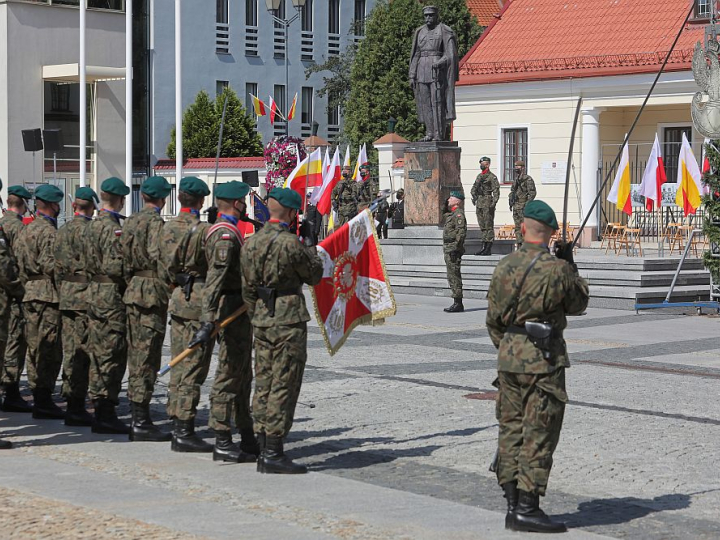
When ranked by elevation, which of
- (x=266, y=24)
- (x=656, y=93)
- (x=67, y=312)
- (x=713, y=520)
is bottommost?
(x=713, y=520)

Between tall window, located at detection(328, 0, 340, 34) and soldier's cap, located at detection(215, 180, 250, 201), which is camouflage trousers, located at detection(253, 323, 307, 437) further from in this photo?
tall window, located at detection(328, 0, 340, 34)

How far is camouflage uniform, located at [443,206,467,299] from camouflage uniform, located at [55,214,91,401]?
1038 centimetres

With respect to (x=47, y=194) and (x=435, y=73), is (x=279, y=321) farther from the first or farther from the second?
(x=435, y=73)

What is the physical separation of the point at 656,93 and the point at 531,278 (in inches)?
1087

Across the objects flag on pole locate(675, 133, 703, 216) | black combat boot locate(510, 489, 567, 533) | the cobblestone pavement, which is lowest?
the cobblestone pavement

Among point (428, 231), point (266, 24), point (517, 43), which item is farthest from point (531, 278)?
point (266, 24)

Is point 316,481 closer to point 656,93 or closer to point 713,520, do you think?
point 713,520

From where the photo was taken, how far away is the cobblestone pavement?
25.5ft

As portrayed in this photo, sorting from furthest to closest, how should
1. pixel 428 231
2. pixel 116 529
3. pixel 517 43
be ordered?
pixel 517 43 < pixel 428 231 < pixel 116 529

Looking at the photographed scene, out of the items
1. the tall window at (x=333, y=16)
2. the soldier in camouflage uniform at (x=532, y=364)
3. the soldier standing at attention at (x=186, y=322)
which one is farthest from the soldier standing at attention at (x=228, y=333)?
the tall window at (x=333, y=16)

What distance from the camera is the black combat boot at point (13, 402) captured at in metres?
11.8

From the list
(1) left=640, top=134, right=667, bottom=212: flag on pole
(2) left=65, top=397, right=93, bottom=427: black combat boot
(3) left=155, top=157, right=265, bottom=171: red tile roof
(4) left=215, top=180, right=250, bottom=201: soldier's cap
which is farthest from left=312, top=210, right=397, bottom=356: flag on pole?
(3) left=155, top=157, right=265, bottom=171: red tile roof

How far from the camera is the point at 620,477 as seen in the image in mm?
8922

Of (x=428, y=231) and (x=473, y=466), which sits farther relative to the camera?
(x=428, y=231)
